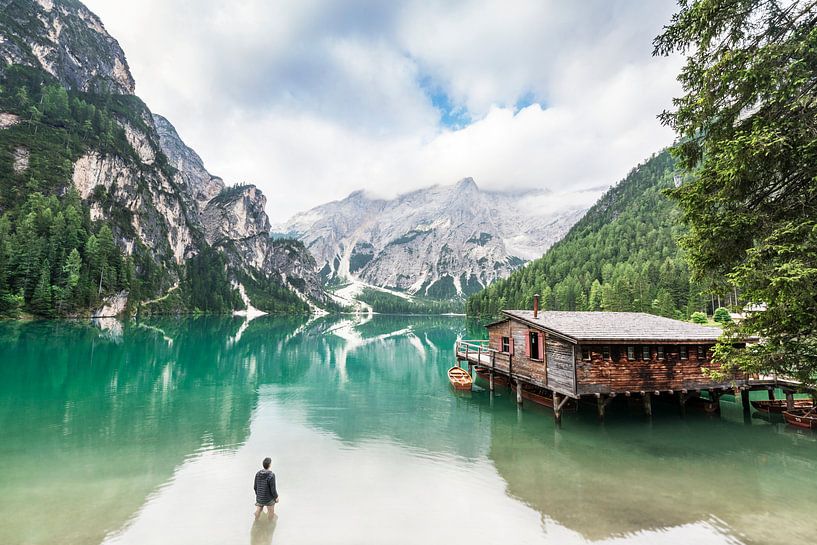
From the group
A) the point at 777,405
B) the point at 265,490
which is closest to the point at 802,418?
the point at 777,405

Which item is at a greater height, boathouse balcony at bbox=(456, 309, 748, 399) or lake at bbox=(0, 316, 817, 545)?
boathouse balcony at bbox=(456, 309, 748, 399)

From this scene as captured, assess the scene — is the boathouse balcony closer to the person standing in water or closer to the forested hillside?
the person standing in water

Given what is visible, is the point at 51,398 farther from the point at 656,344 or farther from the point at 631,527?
the point at 656,344

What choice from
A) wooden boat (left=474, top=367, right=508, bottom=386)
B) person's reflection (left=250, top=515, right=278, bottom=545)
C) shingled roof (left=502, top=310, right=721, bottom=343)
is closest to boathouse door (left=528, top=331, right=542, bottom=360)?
shingled roof (left=502, top=310, right=721, bottom=343)

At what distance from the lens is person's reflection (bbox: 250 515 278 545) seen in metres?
12.4

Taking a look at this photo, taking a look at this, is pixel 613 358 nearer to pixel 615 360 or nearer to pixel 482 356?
pixel 615 360

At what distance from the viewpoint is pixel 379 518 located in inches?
547

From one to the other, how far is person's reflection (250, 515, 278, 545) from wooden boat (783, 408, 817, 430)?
1218 inches

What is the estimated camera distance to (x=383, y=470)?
18266mm

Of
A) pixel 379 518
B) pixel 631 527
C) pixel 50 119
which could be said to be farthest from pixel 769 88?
pixel 50 119

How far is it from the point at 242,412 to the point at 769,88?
31.3 metres

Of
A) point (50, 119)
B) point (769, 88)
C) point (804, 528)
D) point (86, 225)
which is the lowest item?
point (804, 528)

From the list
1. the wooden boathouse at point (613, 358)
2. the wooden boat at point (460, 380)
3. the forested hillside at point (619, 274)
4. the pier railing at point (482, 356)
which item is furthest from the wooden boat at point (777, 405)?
the forested hillside at point (619, 274)

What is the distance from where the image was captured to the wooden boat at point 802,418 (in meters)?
25.0
